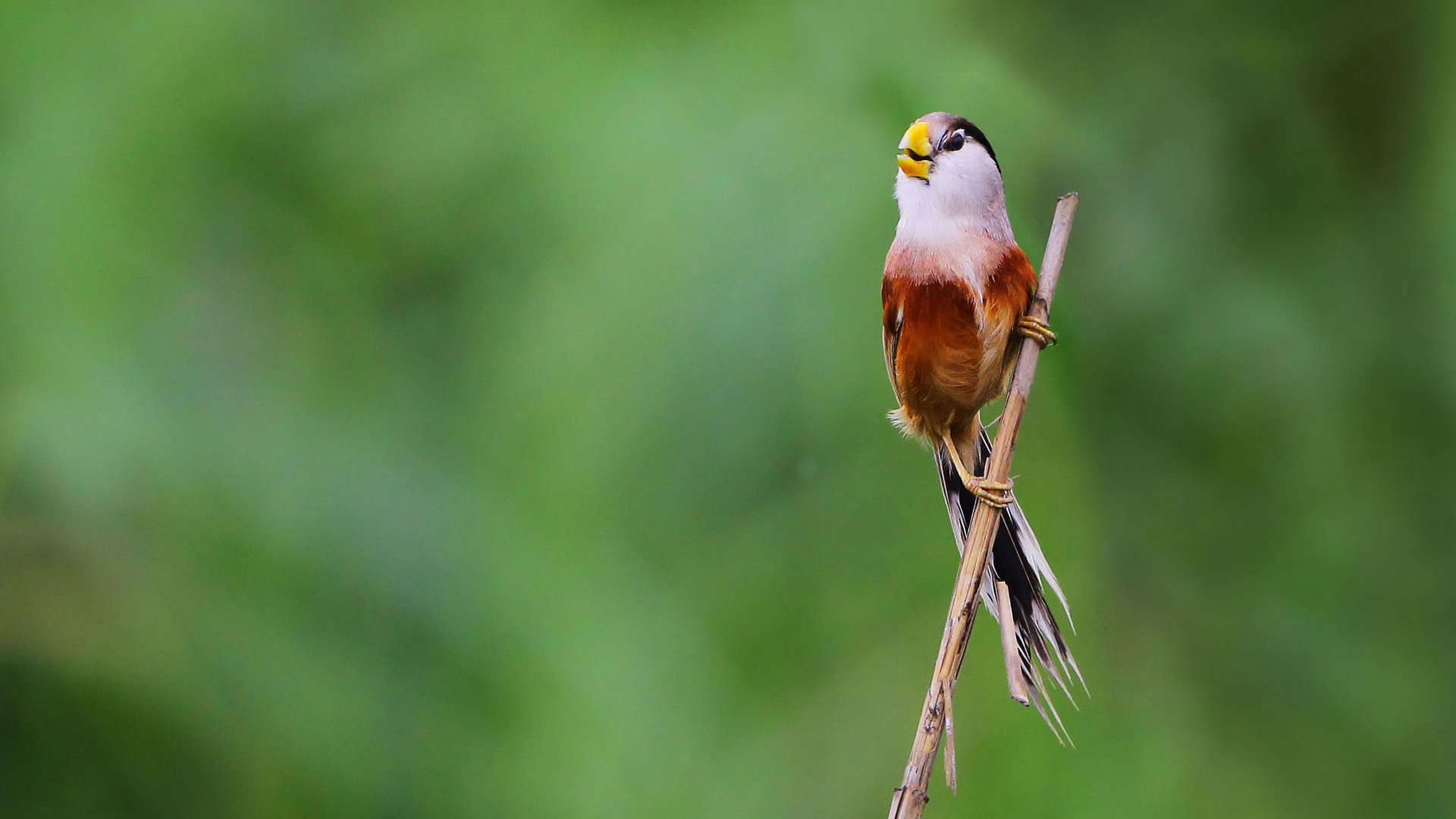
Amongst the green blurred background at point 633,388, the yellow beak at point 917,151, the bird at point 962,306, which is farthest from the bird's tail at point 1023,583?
the green blurred background at point 633,388

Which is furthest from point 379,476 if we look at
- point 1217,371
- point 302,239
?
point 1217,371

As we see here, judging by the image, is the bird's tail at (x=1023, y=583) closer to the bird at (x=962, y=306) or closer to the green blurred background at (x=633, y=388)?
the bird at (x=962, y=306)

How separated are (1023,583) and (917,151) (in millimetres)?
171

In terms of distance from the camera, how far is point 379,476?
35.5 inches

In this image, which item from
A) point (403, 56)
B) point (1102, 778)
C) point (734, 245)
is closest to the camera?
point (1102, 778)

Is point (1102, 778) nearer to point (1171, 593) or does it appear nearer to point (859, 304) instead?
point (1171, 593)

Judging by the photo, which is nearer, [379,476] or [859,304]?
[859,304]

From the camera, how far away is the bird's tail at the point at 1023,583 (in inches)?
15.7

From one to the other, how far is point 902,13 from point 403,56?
0.42 m

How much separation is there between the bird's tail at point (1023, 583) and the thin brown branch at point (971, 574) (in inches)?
0.8

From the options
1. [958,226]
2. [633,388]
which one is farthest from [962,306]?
[633,388]

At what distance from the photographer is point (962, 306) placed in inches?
15.0

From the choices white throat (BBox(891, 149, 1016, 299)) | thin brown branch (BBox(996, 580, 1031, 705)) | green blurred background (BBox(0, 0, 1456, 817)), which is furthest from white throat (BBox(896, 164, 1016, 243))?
green blurred background (BBox(0, 0, 1456, 817))

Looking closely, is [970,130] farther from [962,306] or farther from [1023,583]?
[1023,583]
